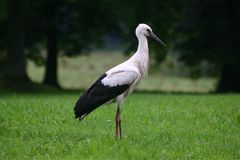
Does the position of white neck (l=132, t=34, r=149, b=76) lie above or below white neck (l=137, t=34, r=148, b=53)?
below

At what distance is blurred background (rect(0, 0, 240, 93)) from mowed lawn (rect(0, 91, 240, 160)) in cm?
1573

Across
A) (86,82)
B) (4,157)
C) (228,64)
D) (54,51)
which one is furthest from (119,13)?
(4,157)

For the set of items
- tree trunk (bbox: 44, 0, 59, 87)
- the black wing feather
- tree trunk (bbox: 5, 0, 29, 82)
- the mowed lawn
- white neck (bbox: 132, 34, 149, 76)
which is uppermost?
white neck (bbox: 132, 34, 149, 76)

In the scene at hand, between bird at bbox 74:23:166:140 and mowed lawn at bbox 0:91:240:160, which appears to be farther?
bird at bbox 74:23:166:140

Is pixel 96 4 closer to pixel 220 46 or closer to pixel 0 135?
pixel 220 46

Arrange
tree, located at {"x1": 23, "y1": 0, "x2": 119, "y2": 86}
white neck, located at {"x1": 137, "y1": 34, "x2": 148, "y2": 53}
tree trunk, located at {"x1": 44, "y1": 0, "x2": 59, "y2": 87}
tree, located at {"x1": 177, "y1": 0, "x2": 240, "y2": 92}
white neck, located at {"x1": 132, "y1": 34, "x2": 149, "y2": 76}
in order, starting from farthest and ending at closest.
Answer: tree trunk, located at {"x1": 44, "y1": 0, "x2": 59, "y2": 87} → tree, located at {"x1": 23, "y1": 0, "x2": 119, "y2": 86} → tree, located at {"x1": 177, "y1": 0, "x2": 240, "y2": 92} → white neck, located at {"x1": 137, "y1": 34, "x2": 148, "y2": 53} → white neck, located at {"x1": 132, "y1": 34, "x2": 149, "y2": 76}

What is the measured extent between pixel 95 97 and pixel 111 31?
27.8 meters

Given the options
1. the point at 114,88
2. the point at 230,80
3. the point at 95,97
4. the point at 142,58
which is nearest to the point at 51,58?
the point at 230,80

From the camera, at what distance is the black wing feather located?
12469 mm

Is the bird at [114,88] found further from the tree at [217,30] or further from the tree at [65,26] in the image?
the tree at [65,26]

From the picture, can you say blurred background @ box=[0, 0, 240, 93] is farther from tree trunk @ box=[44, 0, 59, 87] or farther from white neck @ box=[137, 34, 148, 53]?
white neck @ box=[137, 34, 148, 53]

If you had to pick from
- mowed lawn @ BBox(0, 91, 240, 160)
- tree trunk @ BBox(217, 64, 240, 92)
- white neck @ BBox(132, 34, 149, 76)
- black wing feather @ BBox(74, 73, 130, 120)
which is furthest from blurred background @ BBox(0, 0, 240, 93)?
black wing feather @ BBox(74, 73, 130, 120)

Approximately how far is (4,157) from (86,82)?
3963 cm

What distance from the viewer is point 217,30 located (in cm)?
3528
